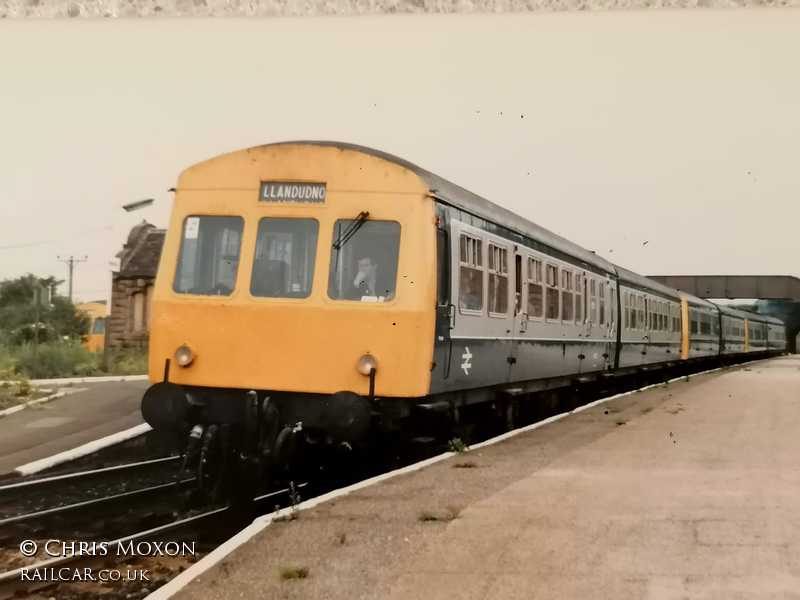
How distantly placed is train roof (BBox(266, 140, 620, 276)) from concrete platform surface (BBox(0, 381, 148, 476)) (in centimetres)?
282

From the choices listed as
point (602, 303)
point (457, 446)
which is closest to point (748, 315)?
point (602, 303)

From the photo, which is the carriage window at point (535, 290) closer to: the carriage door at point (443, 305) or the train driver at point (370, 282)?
the carriage door at point (443, 305)

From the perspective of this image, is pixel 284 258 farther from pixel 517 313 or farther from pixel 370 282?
pixel 517 313

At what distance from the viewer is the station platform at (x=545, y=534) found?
15.9ft

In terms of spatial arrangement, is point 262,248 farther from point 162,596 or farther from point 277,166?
point 162,596

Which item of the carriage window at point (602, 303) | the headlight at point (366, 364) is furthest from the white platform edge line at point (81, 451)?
the carriage window at point (602, 303)

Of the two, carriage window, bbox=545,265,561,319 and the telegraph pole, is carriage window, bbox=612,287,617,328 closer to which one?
carriage window, bbox=545,265,561,319

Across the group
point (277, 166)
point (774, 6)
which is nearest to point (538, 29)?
point (774, 6)

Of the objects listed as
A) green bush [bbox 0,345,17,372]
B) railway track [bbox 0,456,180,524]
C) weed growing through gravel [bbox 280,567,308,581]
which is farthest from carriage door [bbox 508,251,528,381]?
weed growing through gravel [bbox 280,567,308,581]

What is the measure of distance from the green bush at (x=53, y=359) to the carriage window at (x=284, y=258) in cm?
367

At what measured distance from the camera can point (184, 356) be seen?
7.56 meters

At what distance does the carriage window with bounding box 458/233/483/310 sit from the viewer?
27.5ft

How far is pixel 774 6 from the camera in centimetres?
779

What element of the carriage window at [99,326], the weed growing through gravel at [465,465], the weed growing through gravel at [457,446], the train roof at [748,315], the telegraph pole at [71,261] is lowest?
the weed growing through gravel at [465,465]
